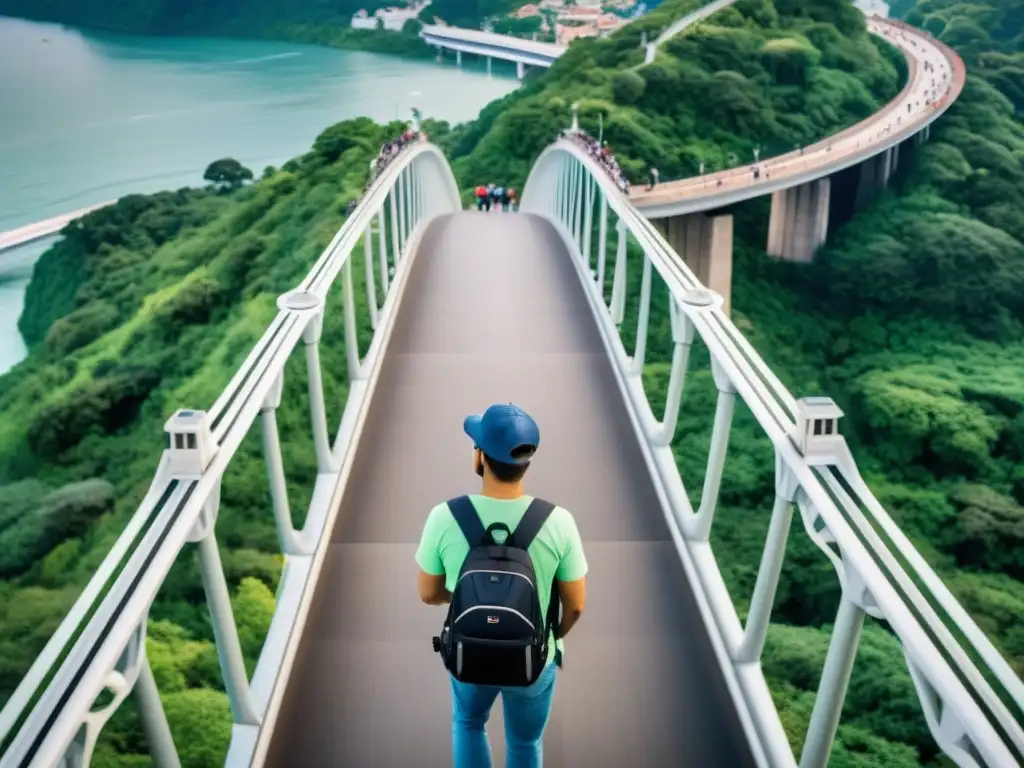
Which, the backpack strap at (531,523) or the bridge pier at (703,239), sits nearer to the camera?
the backpack strap at (531,523)

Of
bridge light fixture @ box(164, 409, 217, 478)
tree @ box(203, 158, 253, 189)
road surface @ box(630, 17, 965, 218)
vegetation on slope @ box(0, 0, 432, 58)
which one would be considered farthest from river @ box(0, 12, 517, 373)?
bridge light fixture @ box(164, 409, 217, 478)

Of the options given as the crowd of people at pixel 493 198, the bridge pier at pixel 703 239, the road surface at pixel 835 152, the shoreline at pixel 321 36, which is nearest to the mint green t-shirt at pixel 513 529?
the crowd of people at pixel 493 198

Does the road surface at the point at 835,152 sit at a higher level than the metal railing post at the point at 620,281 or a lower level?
lower

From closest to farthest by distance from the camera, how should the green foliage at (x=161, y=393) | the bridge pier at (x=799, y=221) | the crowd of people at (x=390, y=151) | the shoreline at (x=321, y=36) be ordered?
the crowd of people at (x=390, y=151)
the green foliage at (x=161, y=393)
the bridge pier at (x=799, y=221)
the shoreline at (x=321, y=36)

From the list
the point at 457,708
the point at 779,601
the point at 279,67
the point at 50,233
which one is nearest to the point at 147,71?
the point at 279,67

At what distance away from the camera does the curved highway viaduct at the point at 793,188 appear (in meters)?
31.6

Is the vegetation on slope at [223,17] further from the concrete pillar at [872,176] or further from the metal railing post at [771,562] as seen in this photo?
the metal railing post at [771,562]

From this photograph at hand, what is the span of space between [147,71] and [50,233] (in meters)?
29.5

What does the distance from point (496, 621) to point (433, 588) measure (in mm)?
374

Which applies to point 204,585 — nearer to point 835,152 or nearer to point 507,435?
point 507,435

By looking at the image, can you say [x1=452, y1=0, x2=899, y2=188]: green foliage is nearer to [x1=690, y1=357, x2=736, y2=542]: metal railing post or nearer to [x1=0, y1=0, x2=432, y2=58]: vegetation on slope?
[x1=0, y1=0, x2=432, y2=58]: vegetation on slope

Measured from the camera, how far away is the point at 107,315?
120ft

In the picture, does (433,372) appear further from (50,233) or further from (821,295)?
(50,233)

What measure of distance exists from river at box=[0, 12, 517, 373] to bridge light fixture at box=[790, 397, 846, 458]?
4536cm
